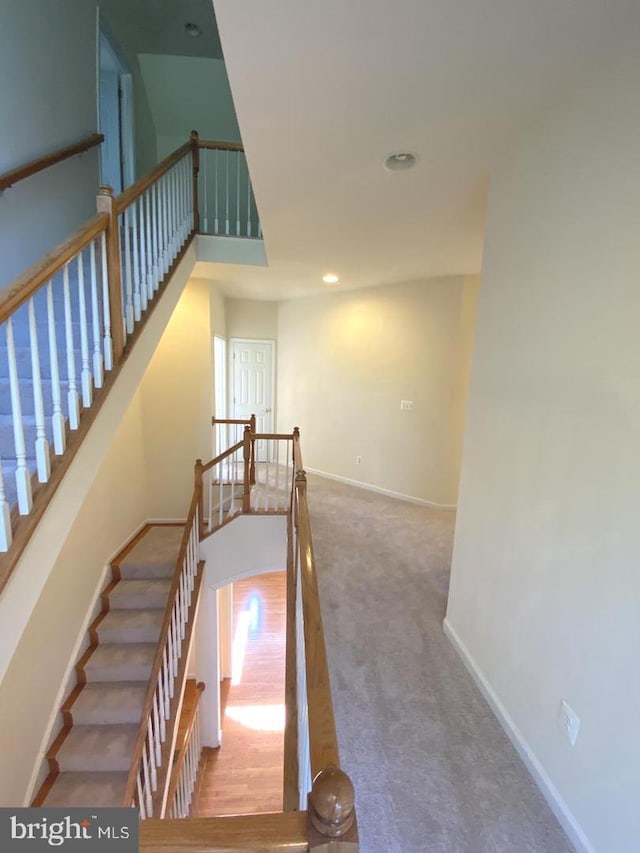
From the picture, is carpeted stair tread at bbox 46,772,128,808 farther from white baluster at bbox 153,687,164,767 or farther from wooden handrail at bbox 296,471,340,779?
wooden handrail at bbox 296,471,340,779

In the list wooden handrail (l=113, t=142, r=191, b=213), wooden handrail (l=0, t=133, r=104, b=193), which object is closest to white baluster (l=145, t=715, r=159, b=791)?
wooden handrail (l=113, t=142, r=191, b=213)

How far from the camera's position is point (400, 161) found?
6.41 ft

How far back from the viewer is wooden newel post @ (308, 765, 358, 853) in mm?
622

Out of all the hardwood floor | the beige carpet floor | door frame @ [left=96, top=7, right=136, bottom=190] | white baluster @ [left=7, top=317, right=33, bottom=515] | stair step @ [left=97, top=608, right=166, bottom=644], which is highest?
door frame @ [left=96, top=7, right=136, bottom=190]

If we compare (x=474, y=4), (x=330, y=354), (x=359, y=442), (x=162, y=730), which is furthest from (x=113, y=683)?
(x=474, y=4)

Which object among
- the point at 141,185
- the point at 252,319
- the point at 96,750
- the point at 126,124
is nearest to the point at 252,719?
the point at 96,750

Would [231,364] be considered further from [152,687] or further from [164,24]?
[152,687]

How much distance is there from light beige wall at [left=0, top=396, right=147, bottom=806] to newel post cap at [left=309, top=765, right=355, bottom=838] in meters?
1.97

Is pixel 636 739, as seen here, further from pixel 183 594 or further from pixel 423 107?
pixel 183 594

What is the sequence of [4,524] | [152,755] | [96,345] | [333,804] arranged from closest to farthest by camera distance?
[333,804]
[4,524]
[96,345]
[152,755]

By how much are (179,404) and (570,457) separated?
4.16 metres

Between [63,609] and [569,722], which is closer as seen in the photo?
[569,722]

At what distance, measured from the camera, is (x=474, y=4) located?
1.12 meters

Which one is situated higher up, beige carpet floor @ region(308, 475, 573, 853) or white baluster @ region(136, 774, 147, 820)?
beige carpet floor @ region(308, 475, 573, 853)
